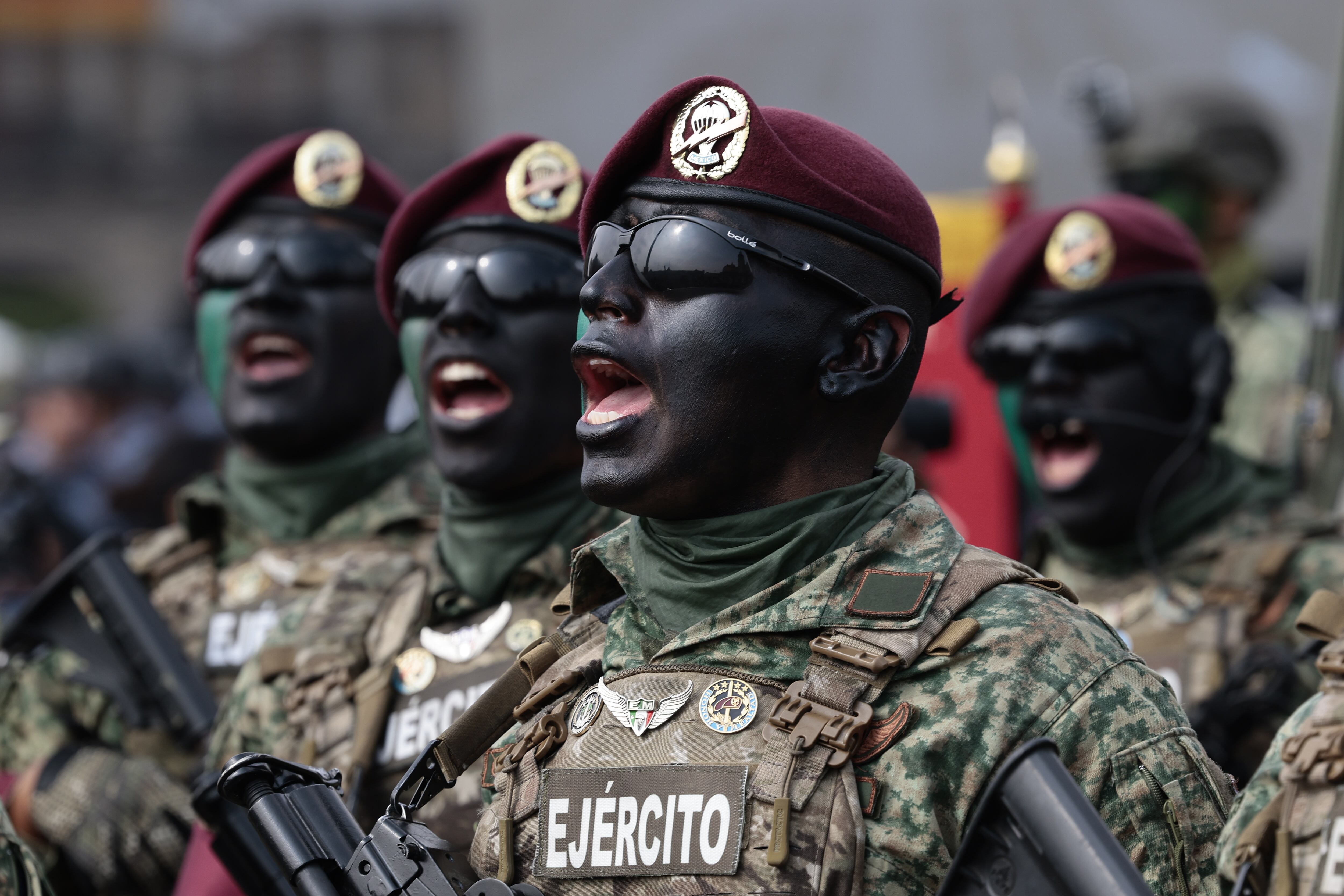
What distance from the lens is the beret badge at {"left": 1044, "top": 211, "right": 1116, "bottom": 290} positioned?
5.97 meters

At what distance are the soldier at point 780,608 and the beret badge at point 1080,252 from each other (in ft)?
8.56

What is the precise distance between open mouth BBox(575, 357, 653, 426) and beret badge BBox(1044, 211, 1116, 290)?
288 cm

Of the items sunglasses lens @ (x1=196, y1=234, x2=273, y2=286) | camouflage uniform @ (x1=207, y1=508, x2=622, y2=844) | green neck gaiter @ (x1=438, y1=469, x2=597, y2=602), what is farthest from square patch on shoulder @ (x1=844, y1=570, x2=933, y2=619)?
sunglasses lens @ (x1=196, y1=234, x2=273, y2=286)

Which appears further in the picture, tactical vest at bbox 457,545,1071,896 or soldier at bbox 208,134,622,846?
soldier at bbox 208,134,622,846

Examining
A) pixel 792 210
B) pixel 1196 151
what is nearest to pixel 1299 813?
pixel 792 210

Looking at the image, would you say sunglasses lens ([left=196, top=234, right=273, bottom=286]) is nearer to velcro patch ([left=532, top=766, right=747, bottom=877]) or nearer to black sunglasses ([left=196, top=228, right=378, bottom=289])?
black sunglasses ([left=196, top=228, right=378, bottom=289])

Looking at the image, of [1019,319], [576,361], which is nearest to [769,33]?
[1019,319]

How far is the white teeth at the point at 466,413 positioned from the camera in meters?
4.74

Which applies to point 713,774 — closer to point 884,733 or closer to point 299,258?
point 884,733

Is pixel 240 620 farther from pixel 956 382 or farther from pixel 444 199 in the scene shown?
pixel 956 382

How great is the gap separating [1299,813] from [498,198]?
281cm

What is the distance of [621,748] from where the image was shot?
3248 millimetres

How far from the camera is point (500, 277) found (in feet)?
15.6

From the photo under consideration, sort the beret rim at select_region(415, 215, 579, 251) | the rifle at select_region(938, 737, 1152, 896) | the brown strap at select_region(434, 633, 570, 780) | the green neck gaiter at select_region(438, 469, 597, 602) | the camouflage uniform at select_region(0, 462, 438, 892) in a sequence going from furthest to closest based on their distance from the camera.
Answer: the camouflage uniform at select_region(0, 462, 438, 892) < the beret rim at select_region(415, 215, 579, 251) < the green neck gaiter at select_region(438, 469, 597, 602) < the brown strap at select_region(434, 633, 570, 780) < the rifle at select_region(938, 737, 1152, 896)
